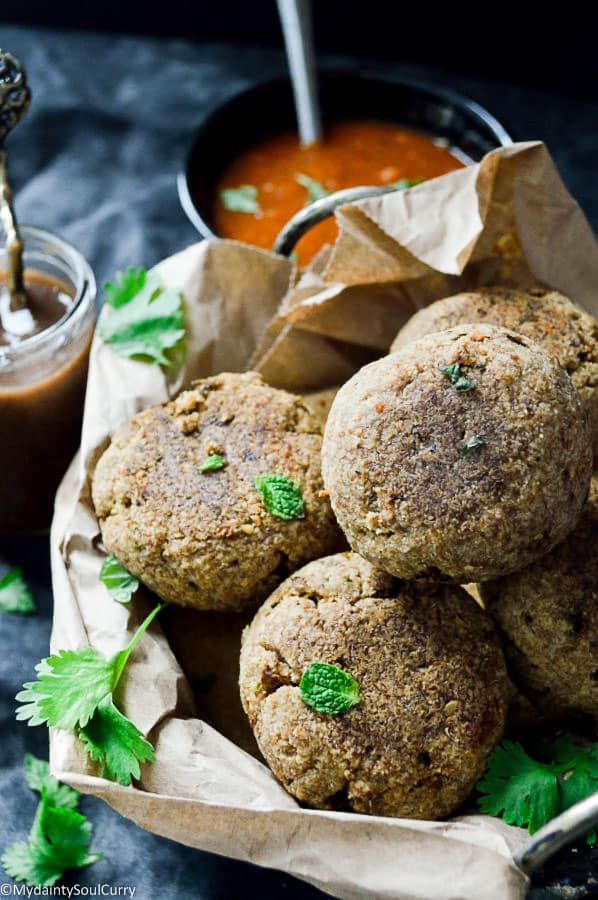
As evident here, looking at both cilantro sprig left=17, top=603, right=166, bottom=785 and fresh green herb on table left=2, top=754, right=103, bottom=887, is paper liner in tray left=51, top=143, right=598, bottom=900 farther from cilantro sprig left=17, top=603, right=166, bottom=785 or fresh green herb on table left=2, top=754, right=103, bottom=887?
fresh green herb on table left=2, top=754, right=103, bottom=887

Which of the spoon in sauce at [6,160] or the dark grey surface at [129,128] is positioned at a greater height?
the spoon in sauce at [6,160]

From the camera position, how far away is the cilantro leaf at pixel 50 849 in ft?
7.28

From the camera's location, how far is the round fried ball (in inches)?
85.7

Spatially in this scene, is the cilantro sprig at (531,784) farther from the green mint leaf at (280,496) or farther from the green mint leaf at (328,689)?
the green mint leaf at (280,496)

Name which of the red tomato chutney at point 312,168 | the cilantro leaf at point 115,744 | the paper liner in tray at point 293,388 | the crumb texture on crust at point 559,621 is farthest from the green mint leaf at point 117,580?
the red tomato chutney at point 312,168

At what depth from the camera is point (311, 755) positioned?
1.89 meters

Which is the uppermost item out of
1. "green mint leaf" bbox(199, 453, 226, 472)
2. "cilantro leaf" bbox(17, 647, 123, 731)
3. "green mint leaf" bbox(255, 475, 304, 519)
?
"green mint leaf" bbox(199, 453, 226, 472)

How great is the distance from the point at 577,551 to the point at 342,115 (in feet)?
6.88

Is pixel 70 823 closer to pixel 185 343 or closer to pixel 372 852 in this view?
pixel 372 852

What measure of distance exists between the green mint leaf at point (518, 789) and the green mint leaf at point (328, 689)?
30cm

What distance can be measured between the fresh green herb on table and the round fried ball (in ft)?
4.20

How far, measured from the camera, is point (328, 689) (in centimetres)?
191

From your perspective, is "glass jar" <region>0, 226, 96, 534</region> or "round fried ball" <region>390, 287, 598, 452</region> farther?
"glass jar" <region>0, 226, 96, 534</region>

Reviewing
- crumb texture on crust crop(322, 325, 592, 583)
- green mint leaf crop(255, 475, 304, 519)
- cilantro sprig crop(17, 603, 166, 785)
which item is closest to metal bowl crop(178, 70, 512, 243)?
green mint leaf crop(255, 475, 304, 519)
